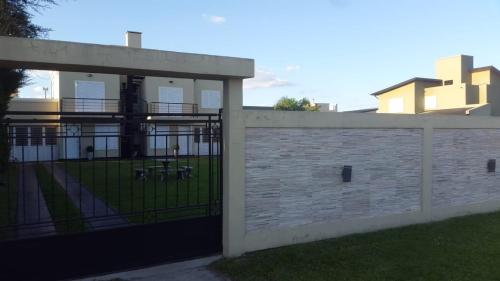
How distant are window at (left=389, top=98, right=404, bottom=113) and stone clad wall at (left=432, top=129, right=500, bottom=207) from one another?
1365 inches

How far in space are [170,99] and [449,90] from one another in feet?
85.7

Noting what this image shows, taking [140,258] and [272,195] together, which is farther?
[272,195]

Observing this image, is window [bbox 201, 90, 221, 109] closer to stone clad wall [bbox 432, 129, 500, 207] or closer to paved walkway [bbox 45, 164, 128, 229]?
paved walkway [bbox 45, 164, 128, 229]

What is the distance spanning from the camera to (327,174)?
7648 millimetres

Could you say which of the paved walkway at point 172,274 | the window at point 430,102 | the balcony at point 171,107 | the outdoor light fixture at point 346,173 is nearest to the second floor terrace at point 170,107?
the balcony at point 171,107

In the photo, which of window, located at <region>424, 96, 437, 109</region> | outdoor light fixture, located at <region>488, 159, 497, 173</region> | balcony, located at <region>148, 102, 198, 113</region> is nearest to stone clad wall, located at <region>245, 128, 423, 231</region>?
outdoor light fixture, located at <region>488, 159, 497, 173</region>

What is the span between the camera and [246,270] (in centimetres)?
595

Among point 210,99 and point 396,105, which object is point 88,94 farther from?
point 396,105

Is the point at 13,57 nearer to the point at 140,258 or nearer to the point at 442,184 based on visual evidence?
the point at 140,258

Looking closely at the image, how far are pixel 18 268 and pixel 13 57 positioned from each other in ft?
8.07

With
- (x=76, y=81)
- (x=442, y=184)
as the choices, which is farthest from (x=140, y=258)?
(x=76, y=81)

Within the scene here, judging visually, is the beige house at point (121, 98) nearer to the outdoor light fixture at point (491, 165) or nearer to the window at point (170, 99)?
the window at point (170, 99)

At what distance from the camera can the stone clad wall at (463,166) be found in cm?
934

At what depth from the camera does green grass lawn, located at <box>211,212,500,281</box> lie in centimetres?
582
